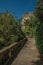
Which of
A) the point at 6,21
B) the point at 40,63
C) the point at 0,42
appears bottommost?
the point at 40,63

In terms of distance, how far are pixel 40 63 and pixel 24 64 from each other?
1.06 m

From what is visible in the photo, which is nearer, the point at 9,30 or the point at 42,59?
the point at 42,59

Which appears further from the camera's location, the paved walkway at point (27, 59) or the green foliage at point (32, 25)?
the green foliage at point (32, 25)

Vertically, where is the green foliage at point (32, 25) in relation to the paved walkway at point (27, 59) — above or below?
above

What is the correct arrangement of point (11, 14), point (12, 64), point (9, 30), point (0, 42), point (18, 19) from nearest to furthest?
1. point (12, 64)
2. point (0, 42)
3. point (9, 30)
4. point (11, 14)
5. point (18, 19)

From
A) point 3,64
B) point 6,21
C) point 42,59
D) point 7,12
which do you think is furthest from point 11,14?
point 3,64

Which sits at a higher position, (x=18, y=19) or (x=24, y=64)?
(x=18, y=19)

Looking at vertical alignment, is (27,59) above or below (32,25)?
below

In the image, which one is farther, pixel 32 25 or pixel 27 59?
pixel 32 25

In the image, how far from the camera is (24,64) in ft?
34.0

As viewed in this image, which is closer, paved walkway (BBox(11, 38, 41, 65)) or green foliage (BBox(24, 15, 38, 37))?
paved walkway (BBox(11, 38, 41, 65))

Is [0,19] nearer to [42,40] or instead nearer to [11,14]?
[11,14]

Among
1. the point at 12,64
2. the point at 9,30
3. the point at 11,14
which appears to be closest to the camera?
the point at 12,64

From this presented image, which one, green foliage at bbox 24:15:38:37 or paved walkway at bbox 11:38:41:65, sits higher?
green foliage at bbox 24:15:38:37
